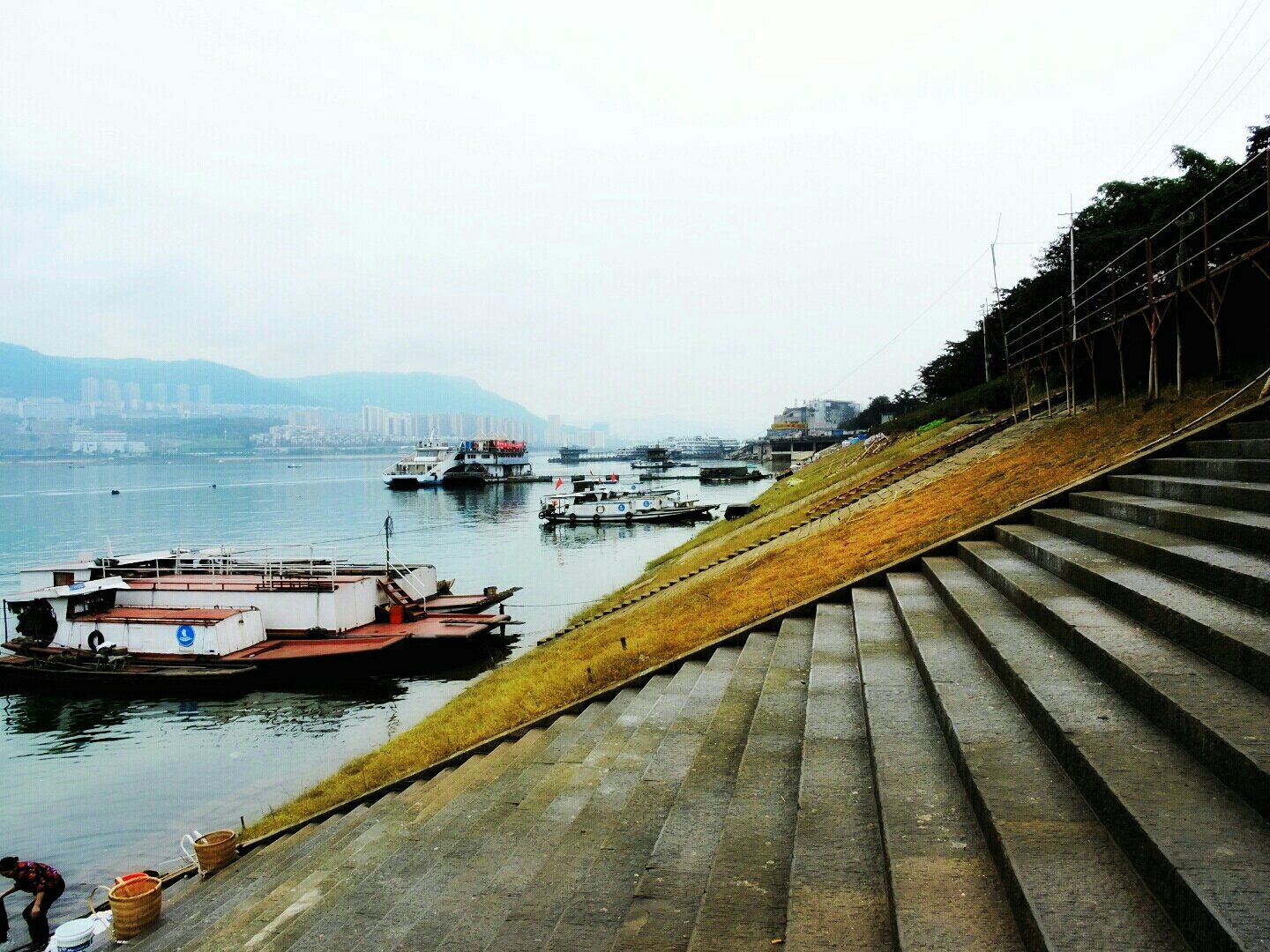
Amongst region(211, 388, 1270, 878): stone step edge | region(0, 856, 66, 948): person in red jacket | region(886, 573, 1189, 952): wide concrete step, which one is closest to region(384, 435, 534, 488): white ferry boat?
region(0, 856, 66, 948): person in red jacket

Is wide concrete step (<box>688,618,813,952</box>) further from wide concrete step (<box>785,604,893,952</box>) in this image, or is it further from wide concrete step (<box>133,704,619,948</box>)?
wide concrete step (<box>133,704,619,948</box>)

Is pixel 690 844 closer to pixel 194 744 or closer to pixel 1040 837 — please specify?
pixel 1040 837

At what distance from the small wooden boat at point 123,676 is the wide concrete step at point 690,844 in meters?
16.6

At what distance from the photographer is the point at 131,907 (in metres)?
6.64

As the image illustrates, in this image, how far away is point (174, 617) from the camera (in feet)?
65.4

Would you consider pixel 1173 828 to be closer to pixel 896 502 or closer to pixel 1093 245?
pixel 896 502

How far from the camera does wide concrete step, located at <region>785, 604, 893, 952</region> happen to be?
9.46ft

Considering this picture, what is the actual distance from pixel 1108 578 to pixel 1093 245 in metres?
35.6

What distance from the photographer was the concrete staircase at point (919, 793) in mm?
2662

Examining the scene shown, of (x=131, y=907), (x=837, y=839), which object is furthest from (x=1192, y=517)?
(x=131, y=907)

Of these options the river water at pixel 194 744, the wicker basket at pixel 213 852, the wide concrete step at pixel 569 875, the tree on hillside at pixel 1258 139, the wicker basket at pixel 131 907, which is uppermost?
the tree on hillside at pixel 1258 139

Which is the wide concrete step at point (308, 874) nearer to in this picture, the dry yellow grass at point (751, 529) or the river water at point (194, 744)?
the river water at point (194, 744)

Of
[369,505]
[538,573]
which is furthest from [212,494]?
[538,573]

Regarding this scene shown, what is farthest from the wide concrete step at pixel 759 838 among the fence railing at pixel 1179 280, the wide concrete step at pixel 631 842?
the fence railing at pixel 1179 280
